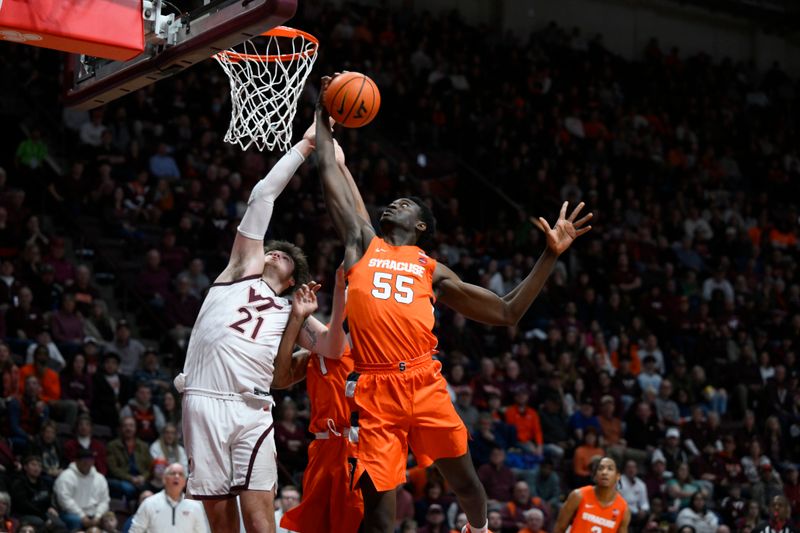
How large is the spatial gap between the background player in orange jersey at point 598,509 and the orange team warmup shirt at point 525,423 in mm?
4617

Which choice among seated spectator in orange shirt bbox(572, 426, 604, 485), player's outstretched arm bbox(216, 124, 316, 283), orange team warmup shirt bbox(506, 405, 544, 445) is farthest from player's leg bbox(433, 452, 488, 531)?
orange team warmup shirt bbox(506, 405, 544, 445)

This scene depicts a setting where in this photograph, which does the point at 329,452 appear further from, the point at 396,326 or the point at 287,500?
the point at 287,500

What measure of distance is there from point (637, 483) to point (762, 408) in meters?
4.06

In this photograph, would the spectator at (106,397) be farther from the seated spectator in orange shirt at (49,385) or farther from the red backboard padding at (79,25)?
the red backboard padding at (79,25)

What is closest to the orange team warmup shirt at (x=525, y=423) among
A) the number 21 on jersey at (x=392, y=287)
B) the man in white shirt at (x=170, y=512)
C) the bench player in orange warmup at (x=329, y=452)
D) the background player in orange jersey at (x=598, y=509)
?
the background player in orange jersey at (x=598, y=509)

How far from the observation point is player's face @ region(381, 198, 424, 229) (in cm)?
→ 629

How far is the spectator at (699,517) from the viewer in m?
13.8

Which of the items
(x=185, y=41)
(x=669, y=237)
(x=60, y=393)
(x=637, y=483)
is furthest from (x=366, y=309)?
(x=669, y=237)

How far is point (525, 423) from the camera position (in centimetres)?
1434

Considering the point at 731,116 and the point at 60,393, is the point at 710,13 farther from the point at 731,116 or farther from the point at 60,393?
the point at 60,393

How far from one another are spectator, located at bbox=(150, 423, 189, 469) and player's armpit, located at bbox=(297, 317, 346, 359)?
5.46 metres

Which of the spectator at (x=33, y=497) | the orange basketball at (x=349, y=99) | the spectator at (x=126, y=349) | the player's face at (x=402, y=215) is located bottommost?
the spectator at (x=33, y=497)

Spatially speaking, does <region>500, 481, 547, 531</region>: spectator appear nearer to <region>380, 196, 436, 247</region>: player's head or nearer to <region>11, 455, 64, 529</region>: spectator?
<region>11, 455, 64, 529</region>: spectator

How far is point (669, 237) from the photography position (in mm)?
20109
